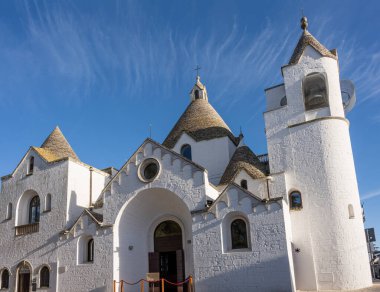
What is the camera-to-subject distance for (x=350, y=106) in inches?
889

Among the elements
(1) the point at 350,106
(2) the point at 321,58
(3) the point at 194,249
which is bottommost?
(3) the point at 194,249

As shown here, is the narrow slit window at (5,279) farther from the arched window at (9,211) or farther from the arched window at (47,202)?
the arched window at (47,202)

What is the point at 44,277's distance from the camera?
2053 centimetres

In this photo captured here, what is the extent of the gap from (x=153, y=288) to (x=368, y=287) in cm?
975

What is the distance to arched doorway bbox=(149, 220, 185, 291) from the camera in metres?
19.6

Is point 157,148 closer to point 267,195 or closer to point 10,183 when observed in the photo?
point 267,195

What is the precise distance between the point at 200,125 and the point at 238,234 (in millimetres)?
10017

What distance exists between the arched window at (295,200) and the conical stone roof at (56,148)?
13498 mm

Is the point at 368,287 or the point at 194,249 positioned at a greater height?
the point at 194,249

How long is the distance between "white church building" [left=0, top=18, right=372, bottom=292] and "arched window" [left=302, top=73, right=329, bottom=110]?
69mm

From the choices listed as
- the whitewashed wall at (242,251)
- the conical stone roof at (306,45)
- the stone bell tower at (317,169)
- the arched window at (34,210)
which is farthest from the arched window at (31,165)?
the conical stone roof at (306,45)

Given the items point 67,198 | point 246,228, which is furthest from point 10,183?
point 246,228

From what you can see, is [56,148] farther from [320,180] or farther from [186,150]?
[320,180]

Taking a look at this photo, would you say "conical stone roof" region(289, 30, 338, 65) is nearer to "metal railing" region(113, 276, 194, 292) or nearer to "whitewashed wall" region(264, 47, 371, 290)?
"whitewashed wall" region(264, 47, 371, 290)
